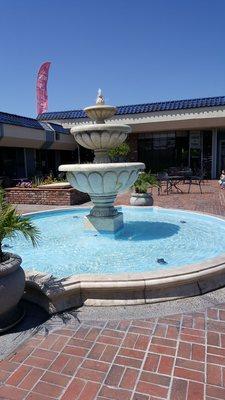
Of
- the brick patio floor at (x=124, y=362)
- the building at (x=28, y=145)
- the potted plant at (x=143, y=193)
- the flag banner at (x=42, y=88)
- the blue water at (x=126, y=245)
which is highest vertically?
the flag banner at (x=42, y=88)

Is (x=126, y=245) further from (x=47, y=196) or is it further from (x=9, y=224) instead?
(x=47, y=196)

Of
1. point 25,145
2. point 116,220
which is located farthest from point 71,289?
point 25,145

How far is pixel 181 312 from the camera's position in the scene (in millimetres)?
3926

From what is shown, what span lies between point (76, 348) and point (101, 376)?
1.56ft

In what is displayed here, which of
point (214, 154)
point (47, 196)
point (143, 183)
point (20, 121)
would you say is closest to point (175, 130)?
point (214, 154)

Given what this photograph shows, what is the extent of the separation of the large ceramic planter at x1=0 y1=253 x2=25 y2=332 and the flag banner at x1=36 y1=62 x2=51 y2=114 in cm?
2742

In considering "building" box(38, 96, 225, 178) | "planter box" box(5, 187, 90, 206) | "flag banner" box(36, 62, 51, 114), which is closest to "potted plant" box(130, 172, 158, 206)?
"planter box" box(5, 187, 90, 206)

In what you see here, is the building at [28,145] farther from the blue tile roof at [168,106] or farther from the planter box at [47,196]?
the planter box at [47,196]

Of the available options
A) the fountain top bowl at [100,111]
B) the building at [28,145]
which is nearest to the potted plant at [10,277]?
the fountain top bowl at [100,111]

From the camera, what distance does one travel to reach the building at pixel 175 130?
64.7 ft

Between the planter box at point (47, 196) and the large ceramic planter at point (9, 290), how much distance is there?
29.2 feet

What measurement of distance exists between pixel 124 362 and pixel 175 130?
21.7 m

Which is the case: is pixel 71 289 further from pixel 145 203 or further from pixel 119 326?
pixel 145 203

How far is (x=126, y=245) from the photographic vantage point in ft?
21.6
